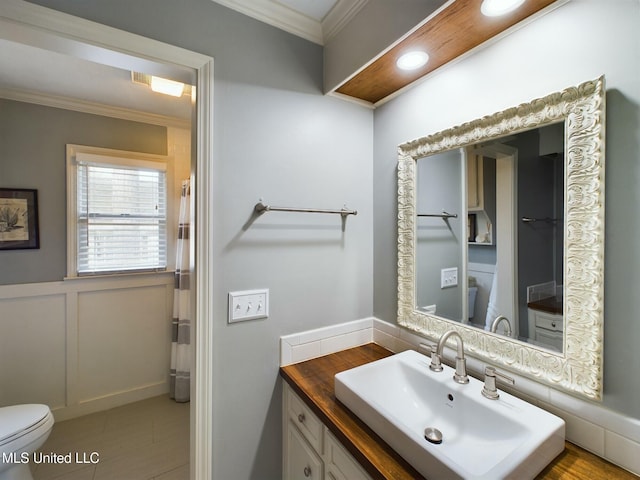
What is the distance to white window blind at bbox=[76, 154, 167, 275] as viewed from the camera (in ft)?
7.03

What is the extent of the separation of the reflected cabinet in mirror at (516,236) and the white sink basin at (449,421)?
159 millimetres

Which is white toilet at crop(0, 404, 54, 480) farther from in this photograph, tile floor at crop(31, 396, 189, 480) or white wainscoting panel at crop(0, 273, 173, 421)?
white wainscoting panel at crop(0, 273, 173, 421)

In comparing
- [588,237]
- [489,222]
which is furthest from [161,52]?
[588,237]

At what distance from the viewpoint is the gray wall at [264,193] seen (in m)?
1.13

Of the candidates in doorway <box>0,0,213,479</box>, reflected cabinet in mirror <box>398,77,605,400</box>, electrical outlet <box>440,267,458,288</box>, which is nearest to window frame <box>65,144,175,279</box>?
doorway <box>0,0,213,479</box>

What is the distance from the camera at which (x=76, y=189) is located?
2.10 meters

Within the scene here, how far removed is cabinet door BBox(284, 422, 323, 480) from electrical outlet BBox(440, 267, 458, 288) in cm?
87

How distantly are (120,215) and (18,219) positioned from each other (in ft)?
1.93

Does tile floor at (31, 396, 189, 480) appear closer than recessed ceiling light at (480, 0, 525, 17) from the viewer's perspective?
No

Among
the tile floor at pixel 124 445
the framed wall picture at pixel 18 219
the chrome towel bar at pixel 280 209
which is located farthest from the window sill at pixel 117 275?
the chrome towel bar at pixel 280 209

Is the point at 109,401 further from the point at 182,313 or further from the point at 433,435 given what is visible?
the point at 433,435

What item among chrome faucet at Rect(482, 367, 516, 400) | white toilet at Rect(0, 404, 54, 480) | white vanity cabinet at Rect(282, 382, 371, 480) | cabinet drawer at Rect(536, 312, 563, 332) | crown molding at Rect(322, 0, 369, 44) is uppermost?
crown molding at Rect(322, 0, 369, 44)

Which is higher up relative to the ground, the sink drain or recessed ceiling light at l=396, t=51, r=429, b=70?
recessed ceiling light at l=396, t=51, r=429, b=70

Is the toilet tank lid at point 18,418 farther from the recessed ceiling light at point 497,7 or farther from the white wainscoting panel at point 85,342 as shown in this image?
the recessed ceiling light at point 497,7
